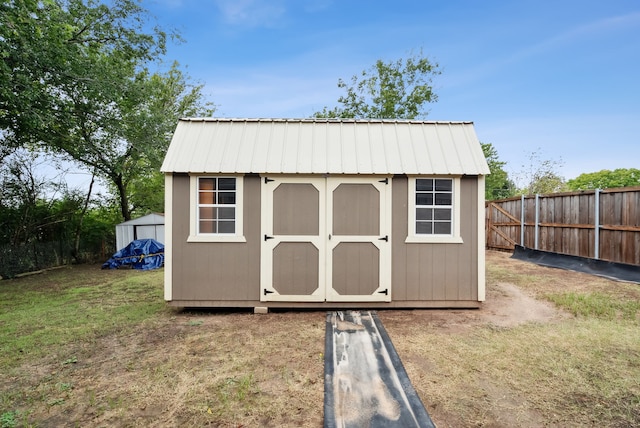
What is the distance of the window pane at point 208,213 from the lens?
4887 millimetres

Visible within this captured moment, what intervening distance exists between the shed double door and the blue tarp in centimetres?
737

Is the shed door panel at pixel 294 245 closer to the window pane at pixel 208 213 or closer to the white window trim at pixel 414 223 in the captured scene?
the window pane at pixel 208 213

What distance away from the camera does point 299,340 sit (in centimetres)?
382

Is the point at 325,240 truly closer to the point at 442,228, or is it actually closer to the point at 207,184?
the point at 442,228

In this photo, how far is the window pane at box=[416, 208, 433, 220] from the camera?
16.2 ft

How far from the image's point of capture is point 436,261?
16.0 feet

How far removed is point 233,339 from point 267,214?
1945 mm

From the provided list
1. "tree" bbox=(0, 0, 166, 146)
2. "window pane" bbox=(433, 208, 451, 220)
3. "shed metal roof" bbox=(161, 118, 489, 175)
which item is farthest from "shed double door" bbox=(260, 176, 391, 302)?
"tree" bbox=(0, 0, 166, 146)

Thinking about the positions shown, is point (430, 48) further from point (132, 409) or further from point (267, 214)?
point (132, 409)

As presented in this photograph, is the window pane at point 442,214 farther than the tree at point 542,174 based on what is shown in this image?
No

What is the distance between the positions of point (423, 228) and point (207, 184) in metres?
3.69

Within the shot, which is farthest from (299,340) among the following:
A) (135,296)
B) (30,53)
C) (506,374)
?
(30,53)

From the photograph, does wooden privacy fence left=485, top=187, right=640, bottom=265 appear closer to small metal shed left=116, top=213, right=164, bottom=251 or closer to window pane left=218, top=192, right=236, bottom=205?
window pane left=218, top=192, right=236, bottom=205

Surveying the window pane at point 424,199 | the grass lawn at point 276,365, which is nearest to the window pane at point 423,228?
the window pane at point 424,199
